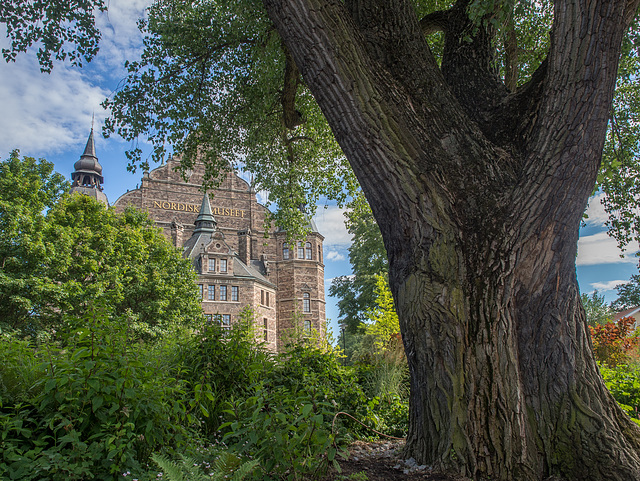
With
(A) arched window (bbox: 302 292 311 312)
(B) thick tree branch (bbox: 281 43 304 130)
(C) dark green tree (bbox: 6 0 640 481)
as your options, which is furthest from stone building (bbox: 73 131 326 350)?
(C) dark green tree (bbox: 6 0 640 481)

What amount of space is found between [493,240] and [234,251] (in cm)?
3749

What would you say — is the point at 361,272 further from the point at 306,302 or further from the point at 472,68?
the point at 472,68

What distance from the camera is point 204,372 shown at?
4.71m

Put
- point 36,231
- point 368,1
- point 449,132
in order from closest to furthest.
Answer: point 449,132 → point 368,1 → point 36,231

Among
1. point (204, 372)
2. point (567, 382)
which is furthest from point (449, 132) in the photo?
point (204, 372)

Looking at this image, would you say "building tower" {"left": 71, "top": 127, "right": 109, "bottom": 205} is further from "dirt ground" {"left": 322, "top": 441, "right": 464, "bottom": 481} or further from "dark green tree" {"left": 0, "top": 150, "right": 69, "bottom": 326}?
"dirt ground" {"left": 322, "top": 441, "right": 464, "bottom": 481}

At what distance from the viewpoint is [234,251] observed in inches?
1569

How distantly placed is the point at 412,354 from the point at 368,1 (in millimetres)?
3383

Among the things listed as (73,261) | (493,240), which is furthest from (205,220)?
(493,240)

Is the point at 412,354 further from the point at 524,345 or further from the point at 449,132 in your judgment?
the point at 449,132

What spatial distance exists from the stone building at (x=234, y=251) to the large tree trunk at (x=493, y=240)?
32533mm

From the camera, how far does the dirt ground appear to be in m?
3.10

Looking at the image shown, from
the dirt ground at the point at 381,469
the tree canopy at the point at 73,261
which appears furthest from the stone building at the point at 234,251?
the dirt ground at the point at 381,469

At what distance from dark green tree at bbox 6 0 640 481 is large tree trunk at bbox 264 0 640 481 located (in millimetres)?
10
